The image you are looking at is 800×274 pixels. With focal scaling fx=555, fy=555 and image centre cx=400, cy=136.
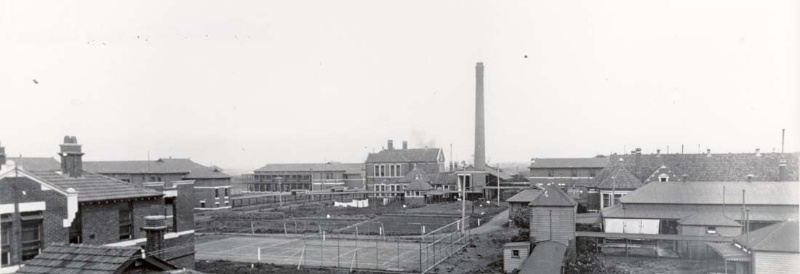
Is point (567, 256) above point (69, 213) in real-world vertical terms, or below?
below

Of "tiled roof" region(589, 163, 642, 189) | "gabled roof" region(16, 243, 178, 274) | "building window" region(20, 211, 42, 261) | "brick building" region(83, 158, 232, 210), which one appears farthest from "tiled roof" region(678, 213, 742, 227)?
"brick building" region(83, 158, 232, 210)

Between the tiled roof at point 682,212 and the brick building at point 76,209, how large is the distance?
3048 centimetres

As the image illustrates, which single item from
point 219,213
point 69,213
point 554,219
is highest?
point 69,213

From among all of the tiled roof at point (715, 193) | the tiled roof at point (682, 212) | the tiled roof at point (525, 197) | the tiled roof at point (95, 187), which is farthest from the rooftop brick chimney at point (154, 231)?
the tiled roof at point (525, 197)

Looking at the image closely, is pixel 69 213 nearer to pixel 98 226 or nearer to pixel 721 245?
pixel 98 226

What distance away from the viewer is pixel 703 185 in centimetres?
4300

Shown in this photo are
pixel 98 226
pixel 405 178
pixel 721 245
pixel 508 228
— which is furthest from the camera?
pixel 405 178

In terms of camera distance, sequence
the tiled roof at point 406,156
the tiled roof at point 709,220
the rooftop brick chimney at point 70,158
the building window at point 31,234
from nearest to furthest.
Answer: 1. the building window at point 31,234
2. the rooftop brick chimney at point 70,158
3. the tiled roof at point 709,220
4. the tiled roof at point 406,156

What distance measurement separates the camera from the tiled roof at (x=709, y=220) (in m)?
36.6

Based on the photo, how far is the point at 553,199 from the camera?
3438 centimetres

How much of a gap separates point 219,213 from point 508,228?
36931mm

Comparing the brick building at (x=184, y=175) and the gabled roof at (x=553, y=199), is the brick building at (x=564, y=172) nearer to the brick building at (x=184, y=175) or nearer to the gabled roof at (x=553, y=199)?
the brick building at (x=184, y=175)

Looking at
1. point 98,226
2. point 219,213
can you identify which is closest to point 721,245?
point 98,226

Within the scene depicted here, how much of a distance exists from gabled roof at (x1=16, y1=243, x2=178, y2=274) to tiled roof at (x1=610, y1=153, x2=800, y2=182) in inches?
2125
